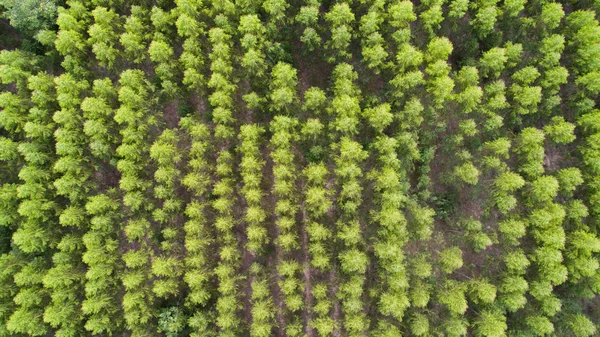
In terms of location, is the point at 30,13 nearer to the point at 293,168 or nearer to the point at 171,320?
the point at 293,168

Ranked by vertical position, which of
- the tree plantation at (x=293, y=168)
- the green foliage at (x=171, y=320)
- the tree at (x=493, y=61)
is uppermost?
the tree at (x=493, y=61)

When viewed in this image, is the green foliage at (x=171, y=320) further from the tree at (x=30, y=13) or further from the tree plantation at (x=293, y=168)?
the tree at (x=30, y=13)

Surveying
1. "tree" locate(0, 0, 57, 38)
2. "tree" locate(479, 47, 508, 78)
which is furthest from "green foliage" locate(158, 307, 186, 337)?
"tree" locate(479, 47, 508, 78)

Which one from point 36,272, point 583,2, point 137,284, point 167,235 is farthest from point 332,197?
point 583,2

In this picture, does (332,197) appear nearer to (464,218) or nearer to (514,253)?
(464,218)

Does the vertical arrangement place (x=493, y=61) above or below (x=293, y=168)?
above

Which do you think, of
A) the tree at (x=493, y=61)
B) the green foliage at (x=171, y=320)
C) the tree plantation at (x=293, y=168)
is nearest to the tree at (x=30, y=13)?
the tree plantation at (x=293, y=168)

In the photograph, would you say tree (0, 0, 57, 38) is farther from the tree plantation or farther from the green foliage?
the green foliage

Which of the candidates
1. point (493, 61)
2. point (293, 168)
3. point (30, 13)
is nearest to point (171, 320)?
point (293, 168)

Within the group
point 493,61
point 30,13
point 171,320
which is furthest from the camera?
point 493,61
